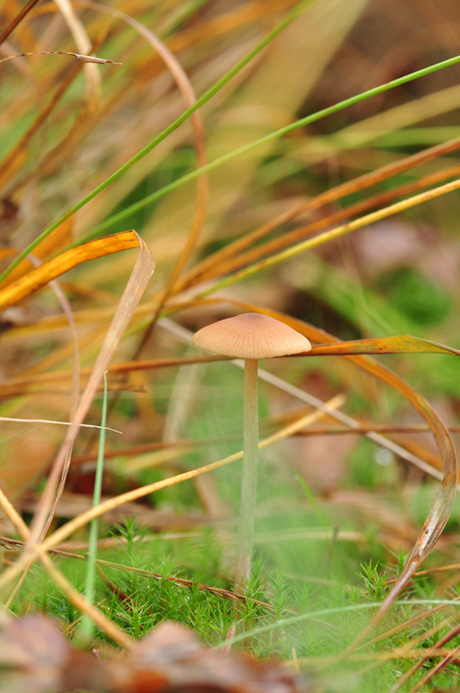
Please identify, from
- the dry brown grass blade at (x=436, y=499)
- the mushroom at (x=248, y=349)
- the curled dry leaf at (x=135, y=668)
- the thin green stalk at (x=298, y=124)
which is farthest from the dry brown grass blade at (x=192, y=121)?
the curled dry leaf at (x=135, y=668)

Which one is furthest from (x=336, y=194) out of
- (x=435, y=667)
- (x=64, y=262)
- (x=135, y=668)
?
(x=135, y=668)

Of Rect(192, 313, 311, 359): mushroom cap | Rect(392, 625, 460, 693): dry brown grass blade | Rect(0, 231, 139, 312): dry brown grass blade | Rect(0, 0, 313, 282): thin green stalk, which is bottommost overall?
Rect(392, 625, 460, 693): dry brown grass blade

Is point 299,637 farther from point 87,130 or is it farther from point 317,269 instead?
point 317,269

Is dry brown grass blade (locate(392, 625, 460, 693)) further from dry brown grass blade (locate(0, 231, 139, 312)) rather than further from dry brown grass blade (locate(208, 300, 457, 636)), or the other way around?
dry brown grass blade (locate(0, 231, 139, 312))

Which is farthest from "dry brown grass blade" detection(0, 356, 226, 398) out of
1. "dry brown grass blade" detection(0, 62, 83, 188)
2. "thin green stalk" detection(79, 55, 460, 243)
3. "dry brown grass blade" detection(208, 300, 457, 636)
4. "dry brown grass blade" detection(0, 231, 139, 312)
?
"dry brown grass blade" detection(0, 62, 83, 188)

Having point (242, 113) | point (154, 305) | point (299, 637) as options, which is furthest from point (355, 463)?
point (242, 113)

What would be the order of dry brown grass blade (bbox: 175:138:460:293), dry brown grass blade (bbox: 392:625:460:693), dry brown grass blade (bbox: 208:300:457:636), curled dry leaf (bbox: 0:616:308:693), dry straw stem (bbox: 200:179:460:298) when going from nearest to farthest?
1. curled dry leaf (bbox: 0:616:308:693)
2. dry brown grass blade (bbox: 392:625:460:693)
3. dry brown grass blade (bbox: 208:300:457:636)
4. dry straw stem (bbox: 200:179:460:298)
5. dry brown grass blade (bbox: 175:138:460:293)
